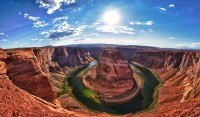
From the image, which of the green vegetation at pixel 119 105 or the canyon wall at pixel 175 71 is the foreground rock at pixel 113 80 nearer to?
the green vegetation at pixel 119 105

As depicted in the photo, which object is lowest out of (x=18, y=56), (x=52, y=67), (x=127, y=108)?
(x=127, y=108)

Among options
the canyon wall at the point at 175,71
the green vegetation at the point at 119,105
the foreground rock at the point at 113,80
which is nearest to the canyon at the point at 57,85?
the canyon wall at the point at 175,71

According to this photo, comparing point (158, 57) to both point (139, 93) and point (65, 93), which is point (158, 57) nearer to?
point (139, 93)

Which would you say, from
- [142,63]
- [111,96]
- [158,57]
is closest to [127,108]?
[111,96]

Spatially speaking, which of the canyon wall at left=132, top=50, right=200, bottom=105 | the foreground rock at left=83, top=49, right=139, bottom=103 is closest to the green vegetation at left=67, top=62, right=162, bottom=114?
→ the foreground rock at left=83, top=49, right=139, bottom=103

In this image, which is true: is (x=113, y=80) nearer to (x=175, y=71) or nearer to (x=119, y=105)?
(x=119, y=105)
